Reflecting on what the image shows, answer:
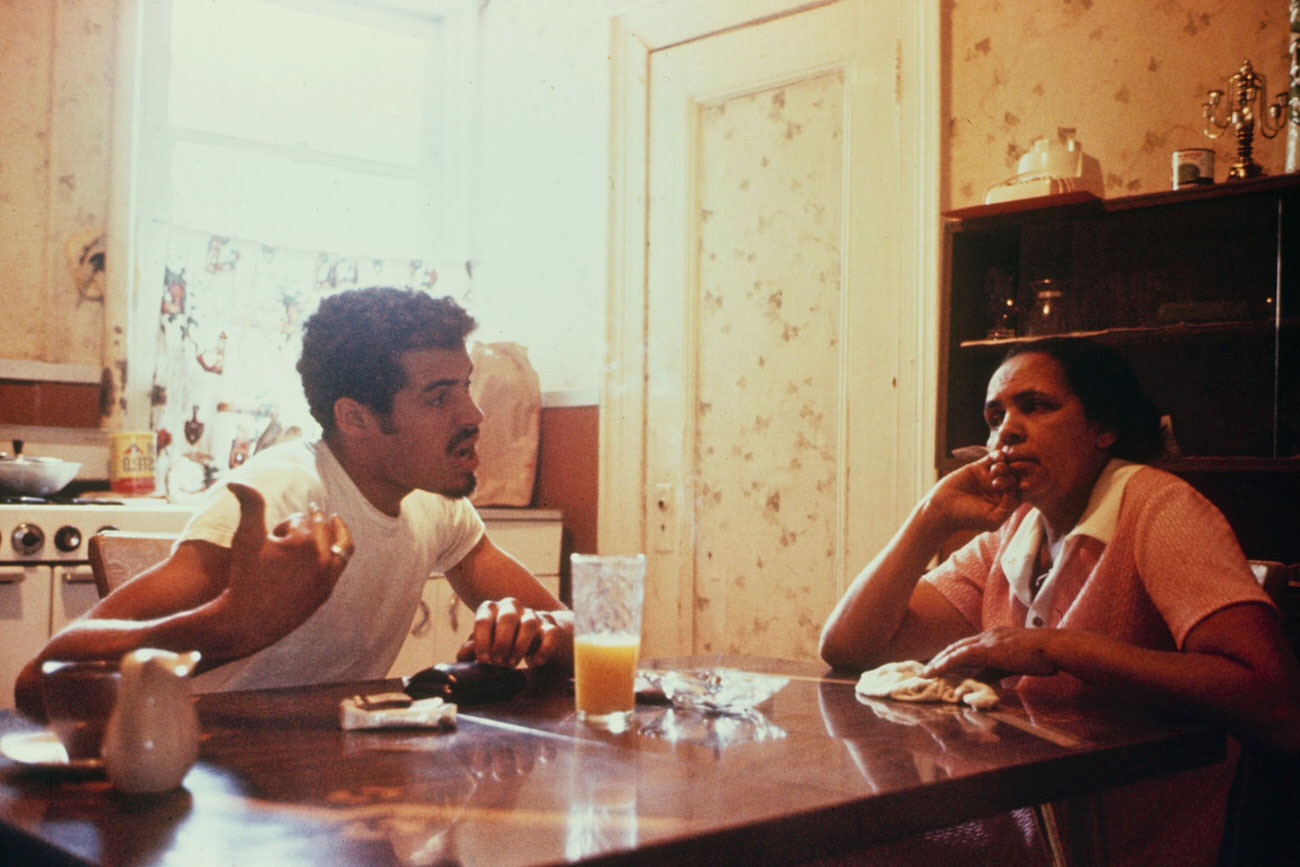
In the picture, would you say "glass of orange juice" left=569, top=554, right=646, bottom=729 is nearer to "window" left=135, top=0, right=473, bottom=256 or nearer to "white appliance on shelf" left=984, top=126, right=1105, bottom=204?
"white appliance on shelf" left=984, top=126, right=1105, bottom=204

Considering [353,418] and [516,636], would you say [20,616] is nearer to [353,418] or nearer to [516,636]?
[353,418]

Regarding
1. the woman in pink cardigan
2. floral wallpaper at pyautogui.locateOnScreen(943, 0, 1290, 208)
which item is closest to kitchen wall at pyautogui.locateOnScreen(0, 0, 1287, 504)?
floral wallpaper at pyautogui.locateOnScreen(943, 0, 1290, 208)

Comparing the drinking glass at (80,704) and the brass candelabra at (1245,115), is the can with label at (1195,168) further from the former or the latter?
the drinking glass at (80,704)

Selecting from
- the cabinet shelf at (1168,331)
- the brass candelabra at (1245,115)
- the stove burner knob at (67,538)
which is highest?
the brass candelabra at (1245,115)

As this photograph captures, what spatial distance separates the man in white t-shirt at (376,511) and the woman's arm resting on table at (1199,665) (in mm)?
597

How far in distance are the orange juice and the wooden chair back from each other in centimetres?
85

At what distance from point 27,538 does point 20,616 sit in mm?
193

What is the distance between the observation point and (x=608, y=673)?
51.8 inches

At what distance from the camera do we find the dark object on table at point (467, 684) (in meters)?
1.40

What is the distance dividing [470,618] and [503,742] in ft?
8.49

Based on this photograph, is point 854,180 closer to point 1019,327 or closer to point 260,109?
point 1019,327

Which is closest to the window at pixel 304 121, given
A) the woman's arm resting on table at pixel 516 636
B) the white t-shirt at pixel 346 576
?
the white t-shirt at pixel 346 576

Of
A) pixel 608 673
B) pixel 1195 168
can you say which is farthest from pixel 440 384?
pixel 1195 168

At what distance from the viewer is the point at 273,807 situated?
902mm
